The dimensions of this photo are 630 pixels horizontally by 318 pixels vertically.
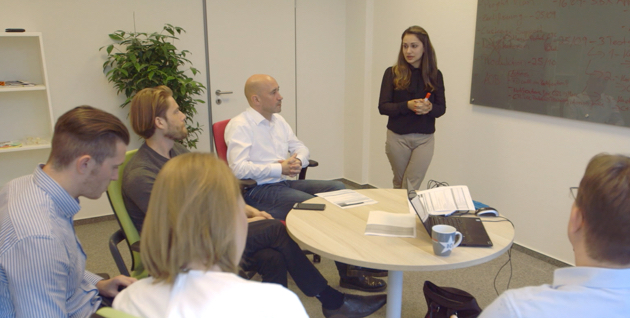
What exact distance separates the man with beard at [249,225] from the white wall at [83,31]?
69.1 inches

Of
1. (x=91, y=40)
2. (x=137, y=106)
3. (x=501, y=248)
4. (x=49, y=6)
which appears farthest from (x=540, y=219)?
(x=49, y=6)

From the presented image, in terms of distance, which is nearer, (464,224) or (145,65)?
(464,224)

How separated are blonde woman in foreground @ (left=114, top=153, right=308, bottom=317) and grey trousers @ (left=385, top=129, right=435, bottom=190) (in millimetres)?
2475

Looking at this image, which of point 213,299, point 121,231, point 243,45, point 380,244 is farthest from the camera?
point 243,45

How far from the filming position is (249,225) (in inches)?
87.1

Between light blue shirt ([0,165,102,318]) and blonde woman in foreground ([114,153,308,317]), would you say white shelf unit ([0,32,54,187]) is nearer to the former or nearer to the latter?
light blue shirt ([0,165,102,318])

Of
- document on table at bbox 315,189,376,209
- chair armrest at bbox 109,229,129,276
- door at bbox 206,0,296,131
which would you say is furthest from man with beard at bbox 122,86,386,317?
door at bbox 206,0,296,131

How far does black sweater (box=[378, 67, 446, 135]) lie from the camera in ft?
10.7

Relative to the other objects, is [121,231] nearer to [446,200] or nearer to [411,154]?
[446,200]

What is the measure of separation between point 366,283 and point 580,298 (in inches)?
71.5

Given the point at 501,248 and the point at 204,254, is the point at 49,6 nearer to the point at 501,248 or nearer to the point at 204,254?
the point at 204,254

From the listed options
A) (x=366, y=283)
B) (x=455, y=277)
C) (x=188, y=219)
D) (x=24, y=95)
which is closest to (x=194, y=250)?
(x=188, y=219)

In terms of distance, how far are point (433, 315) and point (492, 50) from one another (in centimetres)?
204

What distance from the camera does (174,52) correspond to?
371 centimetres
